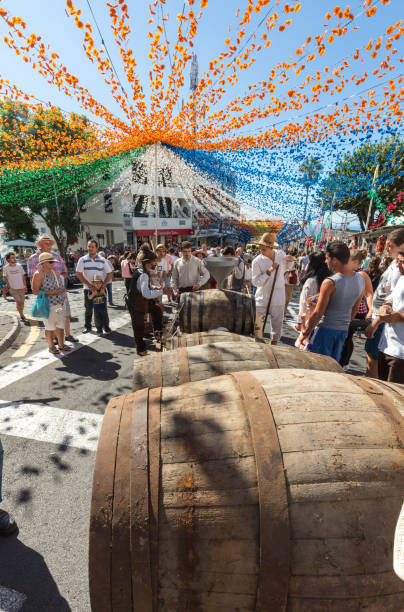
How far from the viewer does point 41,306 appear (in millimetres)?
5410

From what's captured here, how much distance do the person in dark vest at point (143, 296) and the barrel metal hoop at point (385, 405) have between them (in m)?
3.74

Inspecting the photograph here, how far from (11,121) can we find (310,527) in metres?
32.4

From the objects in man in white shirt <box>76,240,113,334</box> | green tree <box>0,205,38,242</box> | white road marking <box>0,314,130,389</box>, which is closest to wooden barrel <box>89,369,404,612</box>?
white road marking <box>0,314,130,389</box>

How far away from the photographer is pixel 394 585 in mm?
1093

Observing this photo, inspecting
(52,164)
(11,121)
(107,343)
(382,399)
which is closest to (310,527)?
(382,399)

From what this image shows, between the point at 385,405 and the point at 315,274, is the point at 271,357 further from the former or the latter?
the point at 315,274

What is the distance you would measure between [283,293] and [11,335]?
20.9 feet

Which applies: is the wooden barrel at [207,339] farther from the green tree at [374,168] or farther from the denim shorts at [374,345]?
the green tree at [374,168]

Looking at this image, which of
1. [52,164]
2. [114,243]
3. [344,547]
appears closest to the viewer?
[344,547]

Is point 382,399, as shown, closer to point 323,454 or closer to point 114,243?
point 323,454

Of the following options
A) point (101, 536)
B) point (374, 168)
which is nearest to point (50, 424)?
point (101, 536)

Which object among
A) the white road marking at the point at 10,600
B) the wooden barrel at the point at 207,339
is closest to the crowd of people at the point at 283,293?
the wooden barrel at the point at 207,339

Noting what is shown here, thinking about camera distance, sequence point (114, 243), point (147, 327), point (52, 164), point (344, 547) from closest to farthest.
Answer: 1. point (344, 547)
2. point (147, 327)
3. point (52, 164)
4. point (114, 243)

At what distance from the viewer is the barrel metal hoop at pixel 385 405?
4.17 ft
